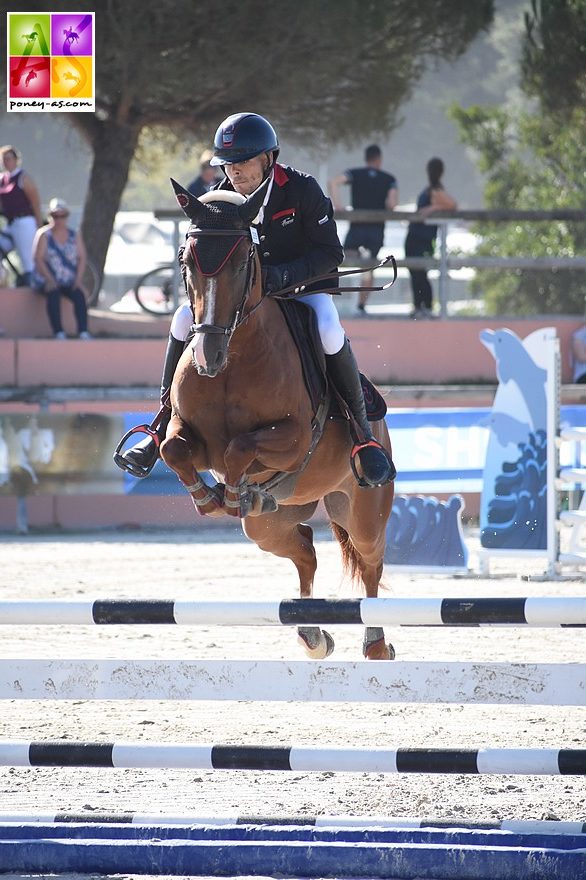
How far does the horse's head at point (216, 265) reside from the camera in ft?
16.5

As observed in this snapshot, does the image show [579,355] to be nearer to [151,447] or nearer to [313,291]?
[313,291]

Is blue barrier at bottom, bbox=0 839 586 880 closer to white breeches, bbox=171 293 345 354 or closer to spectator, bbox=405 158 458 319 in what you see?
white breeches, bbox=171 293 345 354

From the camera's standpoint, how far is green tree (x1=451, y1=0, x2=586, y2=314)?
57.1ft

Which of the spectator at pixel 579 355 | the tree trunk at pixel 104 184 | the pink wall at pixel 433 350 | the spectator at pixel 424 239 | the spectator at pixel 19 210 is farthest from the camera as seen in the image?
the tree trunk at pixel 104 184

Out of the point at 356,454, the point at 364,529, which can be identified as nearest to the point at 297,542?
the point at 364,529

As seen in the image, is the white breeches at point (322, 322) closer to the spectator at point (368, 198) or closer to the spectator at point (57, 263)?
the spectator at point (57, 263)

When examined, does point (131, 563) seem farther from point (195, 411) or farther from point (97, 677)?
point (97, 677)

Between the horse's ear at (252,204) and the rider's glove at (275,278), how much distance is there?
0.48m

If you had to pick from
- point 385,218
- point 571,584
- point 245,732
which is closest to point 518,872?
point 245,732

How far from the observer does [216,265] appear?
16.6 ft

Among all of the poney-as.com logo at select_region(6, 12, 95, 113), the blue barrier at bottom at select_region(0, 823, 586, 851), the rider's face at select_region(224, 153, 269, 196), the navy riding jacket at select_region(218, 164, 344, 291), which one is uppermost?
the poney-as.com logo at select_region(6, 12, 95, 113)

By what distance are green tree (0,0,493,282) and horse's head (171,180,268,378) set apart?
31.5 ft

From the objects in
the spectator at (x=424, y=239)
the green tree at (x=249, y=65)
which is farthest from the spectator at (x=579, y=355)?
the green tree at (x=249, y=65)

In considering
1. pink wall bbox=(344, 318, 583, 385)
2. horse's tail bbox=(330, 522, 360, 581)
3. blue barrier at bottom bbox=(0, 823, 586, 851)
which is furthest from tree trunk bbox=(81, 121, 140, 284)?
blue barrier at bottom bbox=(0, 823, 586, 851)
